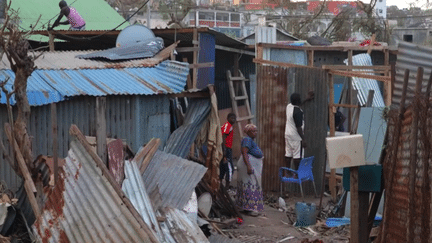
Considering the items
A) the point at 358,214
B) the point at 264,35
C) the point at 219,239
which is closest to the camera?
the point at 358,214

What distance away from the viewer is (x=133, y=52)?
468 inches

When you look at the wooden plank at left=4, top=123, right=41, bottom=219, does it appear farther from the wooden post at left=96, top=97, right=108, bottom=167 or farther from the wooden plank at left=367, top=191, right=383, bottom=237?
the wooden plank at left=367, top=191, right=383, bottom=237

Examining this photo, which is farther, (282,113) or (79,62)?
(282,113)

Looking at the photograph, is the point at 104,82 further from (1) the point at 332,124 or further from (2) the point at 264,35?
(2) the point at 264,35

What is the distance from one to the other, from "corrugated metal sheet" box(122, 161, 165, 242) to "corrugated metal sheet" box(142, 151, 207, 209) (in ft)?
1.18

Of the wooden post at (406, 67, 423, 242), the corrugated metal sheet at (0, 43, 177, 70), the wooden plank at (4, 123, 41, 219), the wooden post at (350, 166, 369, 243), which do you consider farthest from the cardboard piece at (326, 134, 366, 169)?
the corrugated metal sheet at (0, 43, 177, 70)

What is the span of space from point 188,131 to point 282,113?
2.78 metres

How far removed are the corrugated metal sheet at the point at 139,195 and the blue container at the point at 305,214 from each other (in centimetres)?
326

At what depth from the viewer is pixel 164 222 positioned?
7508 mm

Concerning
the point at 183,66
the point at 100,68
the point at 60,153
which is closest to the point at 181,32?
the point at 183,66

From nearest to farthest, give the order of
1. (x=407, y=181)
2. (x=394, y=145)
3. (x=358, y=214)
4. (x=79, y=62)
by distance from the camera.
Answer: (x=407, y=181) < (x=394, y=145) < (x=358, y=214) < (x=79, y=62)

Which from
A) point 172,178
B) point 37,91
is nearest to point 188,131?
point 172,178

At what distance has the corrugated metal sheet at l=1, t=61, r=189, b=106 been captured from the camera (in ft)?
30.6

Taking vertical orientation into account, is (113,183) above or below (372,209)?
above
